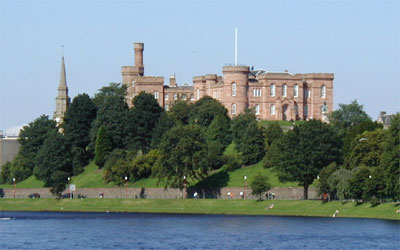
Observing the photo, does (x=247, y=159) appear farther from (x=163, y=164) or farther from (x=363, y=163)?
(x=363, y=163)

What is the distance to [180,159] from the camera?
403 feet

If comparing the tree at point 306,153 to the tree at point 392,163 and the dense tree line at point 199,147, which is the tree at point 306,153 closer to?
the dense tree line at point 199,147

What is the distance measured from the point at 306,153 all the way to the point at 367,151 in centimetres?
670

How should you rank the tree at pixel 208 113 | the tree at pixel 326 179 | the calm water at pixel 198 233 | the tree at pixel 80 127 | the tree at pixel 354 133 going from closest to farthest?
1. the calm water at pixel 198 233
2. the tree at pixel 326 179
3. the tree at pixel 354 133
4. the tree at pixel 80 127
5. the tree at pixel 208 113

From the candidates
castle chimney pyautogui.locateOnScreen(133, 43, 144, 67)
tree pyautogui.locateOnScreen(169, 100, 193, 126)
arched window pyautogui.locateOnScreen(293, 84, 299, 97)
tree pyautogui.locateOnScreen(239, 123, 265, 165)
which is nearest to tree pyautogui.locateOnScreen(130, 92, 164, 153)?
tree pyautogui.locateOnScreen(169, 100, 193, 126)

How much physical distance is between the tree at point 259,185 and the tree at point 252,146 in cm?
1555

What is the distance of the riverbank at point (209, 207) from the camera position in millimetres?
101125

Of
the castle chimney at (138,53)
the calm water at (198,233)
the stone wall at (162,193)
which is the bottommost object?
the calm water at (198,233)

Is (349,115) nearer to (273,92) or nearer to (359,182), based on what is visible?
(273,92)

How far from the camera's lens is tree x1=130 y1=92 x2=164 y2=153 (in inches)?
5753

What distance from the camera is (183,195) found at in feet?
414

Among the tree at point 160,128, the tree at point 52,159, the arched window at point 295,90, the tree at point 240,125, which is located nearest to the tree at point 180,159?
the tree at point 240,125

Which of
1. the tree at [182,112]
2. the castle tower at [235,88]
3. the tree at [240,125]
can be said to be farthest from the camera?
the castle tower at [235,88]

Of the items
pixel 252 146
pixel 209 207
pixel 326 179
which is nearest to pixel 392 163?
pixel 326 179
